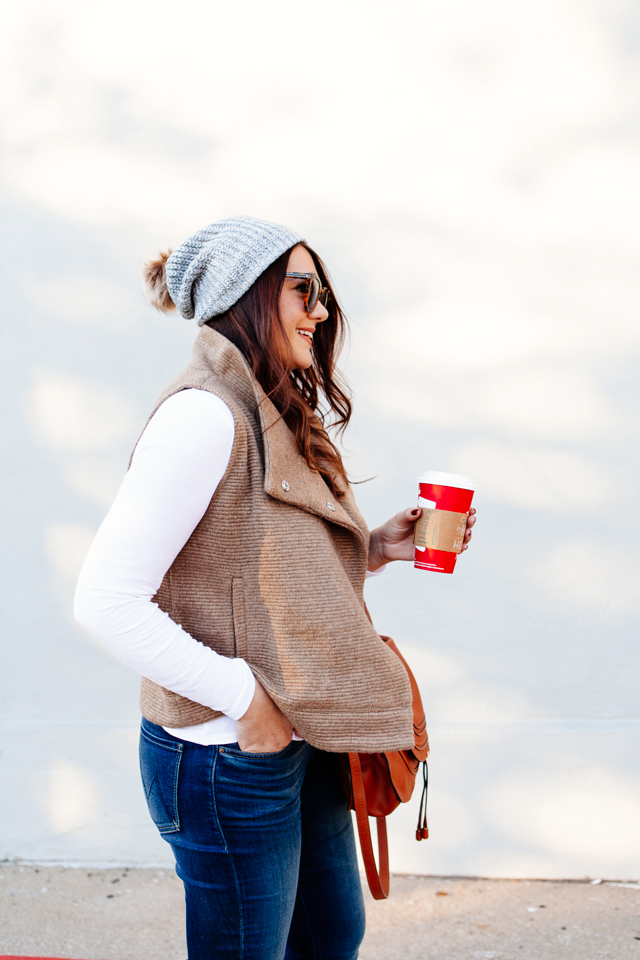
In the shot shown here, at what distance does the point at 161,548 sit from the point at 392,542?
0.77 m

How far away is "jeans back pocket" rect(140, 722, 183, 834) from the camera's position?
4.25ft

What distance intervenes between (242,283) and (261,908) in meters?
1.09

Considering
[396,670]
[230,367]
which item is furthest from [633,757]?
[230,367]

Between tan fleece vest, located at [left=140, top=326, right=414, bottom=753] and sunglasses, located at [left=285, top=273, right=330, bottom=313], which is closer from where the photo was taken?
tan fleece vest, located at [left=140, top=326, right=414, bottom=753]

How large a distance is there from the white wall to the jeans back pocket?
5.10 feet

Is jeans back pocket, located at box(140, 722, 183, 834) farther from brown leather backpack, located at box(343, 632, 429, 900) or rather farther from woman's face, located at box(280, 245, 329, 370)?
woman's face, located at box(280, 245, 329, 370)

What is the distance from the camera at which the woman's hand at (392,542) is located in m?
1.79

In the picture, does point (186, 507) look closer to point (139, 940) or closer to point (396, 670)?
point (396, 670)

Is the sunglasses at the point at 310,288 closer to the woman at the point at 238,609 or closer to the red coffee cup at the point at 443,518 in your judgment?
the woman at the point at 238,609

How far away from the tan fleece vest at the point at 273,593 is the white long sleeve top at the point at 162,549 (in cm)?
5

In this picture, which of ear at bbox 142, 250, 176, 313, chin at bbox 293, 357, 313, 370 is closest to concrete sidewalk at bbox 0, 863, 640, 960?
chin at bbox 293, 357, 313, 370

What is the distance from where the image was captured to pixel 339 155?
271 centimetres

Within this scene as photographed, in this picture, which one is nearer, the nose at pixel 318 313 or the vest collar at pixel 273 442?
the vest collar at pixel 273 442

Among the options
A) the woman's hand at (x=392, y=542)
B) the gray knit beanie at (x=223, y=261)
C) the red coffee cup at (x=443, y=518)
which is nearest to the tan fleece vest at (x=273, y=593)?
the gray knit beanie at (x=223, y=261)
